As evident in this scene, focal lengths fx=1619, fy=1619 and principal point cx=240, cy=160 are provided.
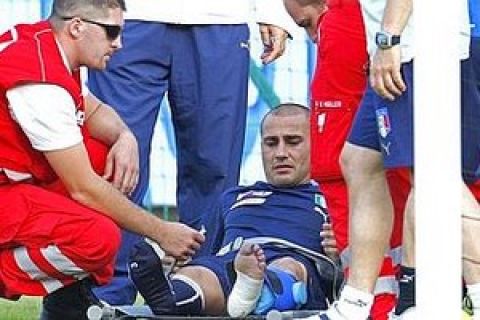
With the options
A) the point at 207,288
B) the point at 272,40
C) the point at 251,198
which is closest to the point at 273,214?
the point at 251,198

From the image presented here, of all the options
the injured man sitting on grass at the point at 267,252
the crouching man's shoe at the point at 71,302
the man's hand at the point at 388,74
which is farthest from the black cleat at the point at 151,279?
the man's hand at the point at 388,74

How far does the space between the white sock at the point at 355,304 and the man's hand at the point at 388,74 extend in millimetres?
647

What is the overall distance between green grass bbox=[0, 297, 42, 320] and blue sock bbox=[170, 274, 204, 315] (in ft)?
5.18

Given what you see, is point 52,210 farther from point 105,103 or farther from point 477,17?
point 477,17

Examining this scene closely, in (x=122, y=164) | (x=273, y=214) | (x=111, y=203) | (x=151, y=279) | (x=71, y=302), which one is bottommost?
(x=71, y=302)

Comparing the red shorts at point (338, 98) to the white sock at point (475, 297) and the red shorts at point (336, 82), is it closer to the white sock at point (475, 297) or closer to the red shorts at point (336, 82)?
the red shorts at point (336, 82)

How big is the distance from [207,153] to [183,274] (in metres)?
0.54

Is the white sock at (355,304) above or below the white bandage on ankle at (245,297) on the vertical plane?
above

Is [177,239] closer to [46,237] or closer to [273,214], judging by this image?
[46,237]

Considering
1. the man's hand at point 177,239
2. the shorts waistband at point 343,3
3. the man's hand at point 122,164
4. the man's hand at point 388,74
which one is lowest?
the man's hand at point 177,239

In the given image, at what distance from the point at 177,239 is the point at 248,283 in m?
0.30

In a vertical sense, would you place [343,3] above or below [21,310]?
above

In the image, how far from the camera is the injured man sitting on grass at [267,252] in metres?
5.57

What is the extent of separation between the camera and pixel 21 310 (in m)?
7.47
